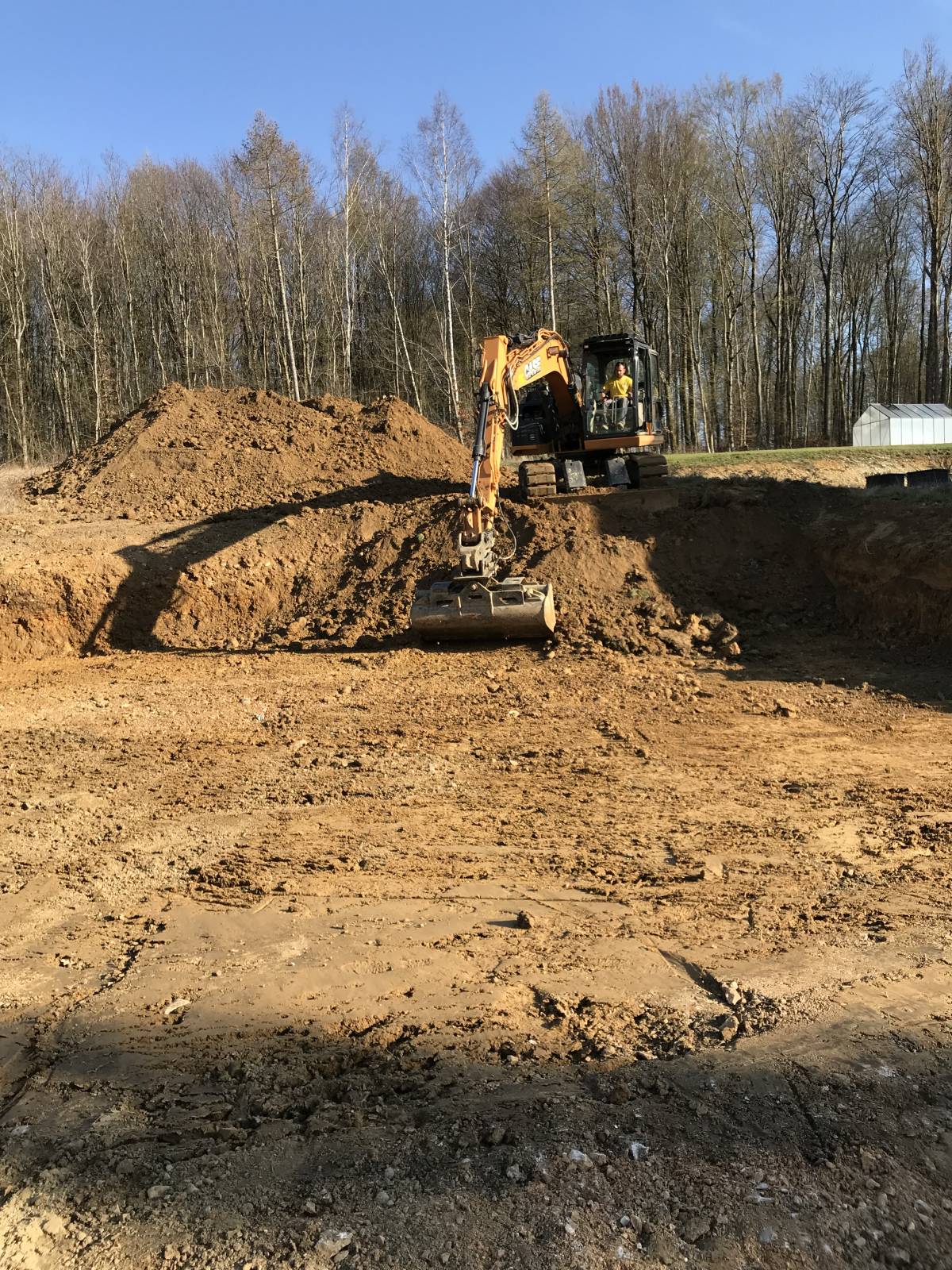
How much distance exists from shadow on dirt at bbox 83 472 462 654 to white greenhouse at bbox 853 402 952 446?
2071 cm

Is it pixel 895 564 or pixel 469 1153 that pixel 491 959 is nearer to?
pixel 469 1153

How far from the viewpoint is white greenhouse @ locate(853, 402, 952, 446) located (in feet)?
101

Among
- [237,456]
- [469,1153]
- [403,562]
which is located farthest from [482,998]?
[237,456]

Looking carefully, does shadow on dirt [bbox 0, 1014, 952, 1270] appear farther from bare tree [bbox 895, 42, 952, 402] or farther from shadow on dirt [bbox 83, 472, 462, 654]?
bare tree [bbox 895, 42, 952, 402]

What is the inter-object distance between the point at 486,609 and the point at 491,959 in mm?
6875

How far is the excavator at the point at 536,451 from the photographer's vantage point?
35.2ft

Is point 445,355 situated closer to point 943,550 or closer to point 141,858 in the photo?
point 943,550

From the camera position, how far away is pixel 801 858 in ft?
17.7

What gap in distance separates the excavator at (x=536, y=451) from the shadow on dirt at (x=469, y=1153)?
7.53m

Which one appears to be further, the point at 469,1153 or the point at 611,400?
the point at 611,400

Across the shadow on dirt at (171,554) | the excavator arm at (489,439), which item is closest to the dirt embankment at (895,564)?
the excavator arm at (489,439)

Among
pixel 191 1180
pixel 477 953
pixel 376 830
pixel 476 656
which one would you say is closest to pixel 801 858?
pixel 477 953

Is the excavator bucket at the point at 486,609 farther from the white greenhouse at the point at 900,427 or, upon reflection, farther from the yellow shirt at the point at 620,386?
the white greenhouse at the point at 900,427

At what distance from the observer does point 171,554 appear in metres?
14.3
